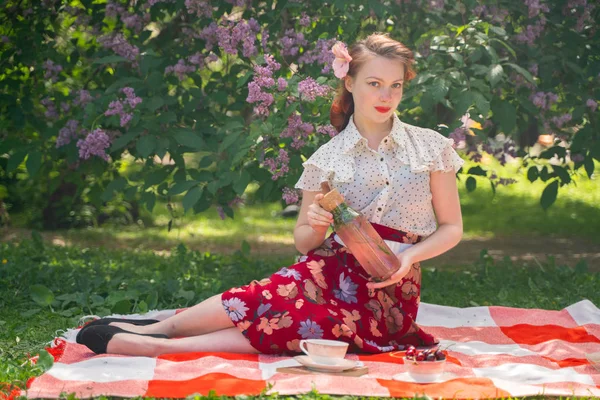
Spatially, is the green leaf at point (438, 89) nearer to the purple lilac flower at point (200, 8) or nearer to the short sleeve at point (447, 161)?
the short sleeve at point (447, 161)

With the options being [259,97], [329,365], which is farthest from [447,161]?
[259,97]

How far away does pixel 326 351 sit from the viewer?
9.68 feet

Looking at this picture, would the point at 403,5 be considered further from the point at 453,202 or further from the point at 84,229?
the point at 84,229

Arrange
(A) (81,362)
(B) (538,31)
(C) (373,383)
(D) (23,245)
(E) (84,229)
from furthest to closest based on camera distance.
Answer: (E) (84,229)
(D) (23,245)
(B) (538,31)
(A) (81,362)
(C) (373,383)

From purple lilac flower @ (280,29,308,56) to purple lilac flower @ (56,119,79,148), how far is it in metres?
1.17

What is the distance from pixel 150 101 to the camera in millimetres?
4512

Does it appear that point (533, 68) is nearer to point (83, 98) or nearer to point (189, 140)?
point (189, 140)

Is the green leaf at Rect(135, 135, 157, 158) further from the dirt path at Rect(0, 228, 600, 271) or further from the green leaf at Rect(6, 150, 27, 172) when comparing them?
the dirt path at Rect(0, 228, 600, 271)

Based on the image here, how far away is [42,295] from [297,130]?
1394mm

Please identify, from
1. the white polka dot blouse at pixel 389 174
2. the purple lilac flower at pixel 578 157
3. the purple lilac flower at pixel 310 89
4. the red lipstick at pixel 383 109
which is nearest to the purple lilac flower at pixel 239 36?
the purple lilac flower at pixel 310 89

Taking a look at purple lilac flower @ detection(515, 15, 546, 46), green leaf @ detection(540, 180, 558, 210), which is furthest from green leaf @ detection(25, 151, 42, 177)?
green leaf @ detection(540, 180, 558, 210)

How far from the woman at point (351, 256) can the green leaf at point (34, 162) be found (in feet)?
A: 5.53

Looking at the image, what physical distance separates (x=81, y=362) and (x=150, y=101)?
180 cm

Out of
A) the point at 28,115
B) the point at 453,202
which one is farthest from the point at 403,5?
the point at 28,115
